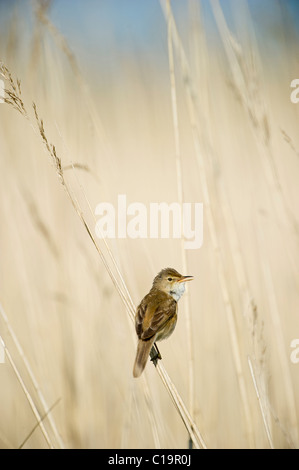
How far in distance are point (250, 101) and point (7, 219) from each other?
1.30 meters

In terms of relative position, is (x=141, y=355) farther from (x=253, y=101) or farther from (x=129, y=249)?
(x=253, y=101)

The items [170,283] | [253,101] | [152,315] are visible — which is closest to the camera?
[253,101]

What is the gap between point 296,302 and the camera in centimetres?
268

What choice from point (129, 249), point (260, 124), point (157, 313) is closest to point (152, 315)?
point (157, 313)

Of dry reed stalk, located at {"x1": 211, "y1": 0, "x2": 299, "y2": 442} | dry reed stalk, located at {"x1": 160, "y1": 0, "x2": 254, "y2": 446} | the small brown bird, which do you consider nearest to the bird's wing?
the small brown bird

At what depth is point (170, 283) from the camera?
2.39 metres

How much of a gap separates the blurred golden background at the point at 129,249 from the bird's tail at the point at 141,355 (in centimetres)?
11

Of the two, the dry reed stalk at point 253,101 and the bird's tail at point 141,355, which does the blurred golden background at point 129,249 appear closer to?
the dry reed stalk at point 253,101

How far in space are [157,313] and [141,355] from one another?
31 centimetres

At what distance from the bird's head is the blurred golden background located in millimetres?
111

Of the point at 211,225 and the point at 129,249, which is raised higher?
the point at 129,249

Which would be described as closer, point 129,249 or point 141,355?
point 141,355
